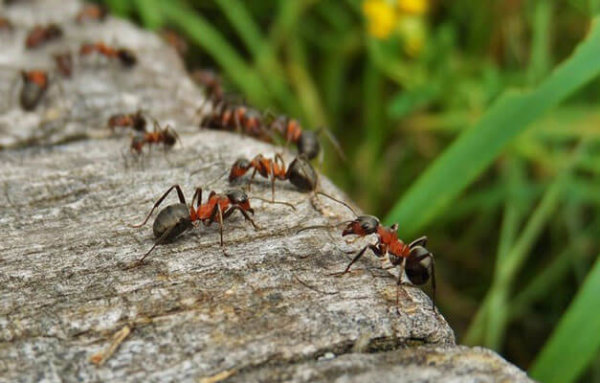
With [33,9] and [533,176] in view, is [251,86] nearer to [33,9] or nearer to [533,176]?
[33,9]

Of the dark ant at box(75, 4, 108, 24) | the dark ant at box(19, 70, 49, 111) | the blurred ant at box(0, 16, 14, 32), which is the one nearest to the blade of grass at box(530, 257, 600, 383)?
the dark ant at box(19, 70, 49, 111)

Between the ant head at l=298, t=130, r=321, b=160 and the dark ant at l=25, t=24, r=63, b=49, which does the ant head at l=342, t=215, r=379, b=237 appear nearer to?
the ant head at l=298, t=130, r=321, b=160

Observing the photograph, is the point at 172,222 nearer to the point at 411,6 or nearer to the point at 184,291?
the point at 184,291

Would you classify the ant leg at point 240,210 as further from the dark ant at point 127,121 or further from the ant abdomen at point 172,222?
the dark ant at point 127,121

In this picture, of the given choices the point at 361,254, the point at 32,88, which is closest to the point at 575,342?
the point at 361,254

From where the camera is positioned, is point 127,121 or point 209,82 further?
point 209,82

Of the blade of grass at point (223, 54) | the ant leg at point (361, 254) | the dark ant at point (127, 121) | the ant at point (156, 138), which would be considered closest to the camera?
the ant leg at point (361, 254)

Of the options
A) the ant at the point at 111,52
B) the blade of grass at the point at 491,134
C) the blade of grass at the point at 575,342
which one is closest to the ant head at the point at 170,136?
the ant at the point at 111,52
